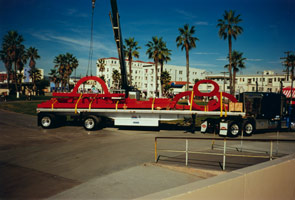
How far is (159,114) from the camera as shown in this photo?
14.6 metres

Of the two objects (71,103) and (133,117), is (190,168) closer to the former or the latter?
(133,117)

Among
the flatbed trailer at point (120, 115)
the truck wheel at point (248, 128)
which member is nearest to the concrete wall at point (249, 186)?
the flatbed trailer at point (120, 115)

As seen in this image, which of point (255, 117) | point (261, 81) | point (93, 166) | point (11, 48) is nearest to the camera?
point (93, 166)

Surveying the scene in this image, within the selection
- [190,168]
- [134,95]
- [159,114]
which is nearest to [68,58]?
[134,95]

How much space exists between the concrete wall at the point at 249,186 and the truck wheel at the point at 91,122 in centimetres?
1206

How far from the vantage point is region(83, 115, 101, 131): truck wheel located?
15062 millimetres

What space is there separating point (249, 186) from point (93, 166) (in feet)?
17.7

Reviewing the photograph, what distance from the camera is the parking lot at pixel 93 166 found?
575 cm

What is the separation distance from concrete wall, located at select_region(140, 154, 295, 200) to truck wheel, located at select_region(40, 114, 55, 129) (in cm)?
1415

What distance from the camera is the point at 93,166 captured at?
25.6 feet

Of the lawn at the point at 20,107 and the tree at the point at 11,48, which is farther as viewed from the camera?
the lawn at the point at 20,107

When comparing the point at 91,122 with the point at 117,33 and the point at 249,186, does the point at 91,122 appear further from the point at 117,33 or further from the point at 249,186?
the point at 249,186

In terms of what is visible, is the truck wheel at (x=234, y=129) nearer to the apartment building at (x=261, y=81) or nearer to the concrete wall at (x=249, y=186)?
the concrete wall at (x=249, y=186)

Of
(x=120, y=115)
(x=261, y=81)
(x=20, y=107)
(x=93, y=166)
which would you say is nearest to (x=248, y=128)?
(x=120, y=115)
